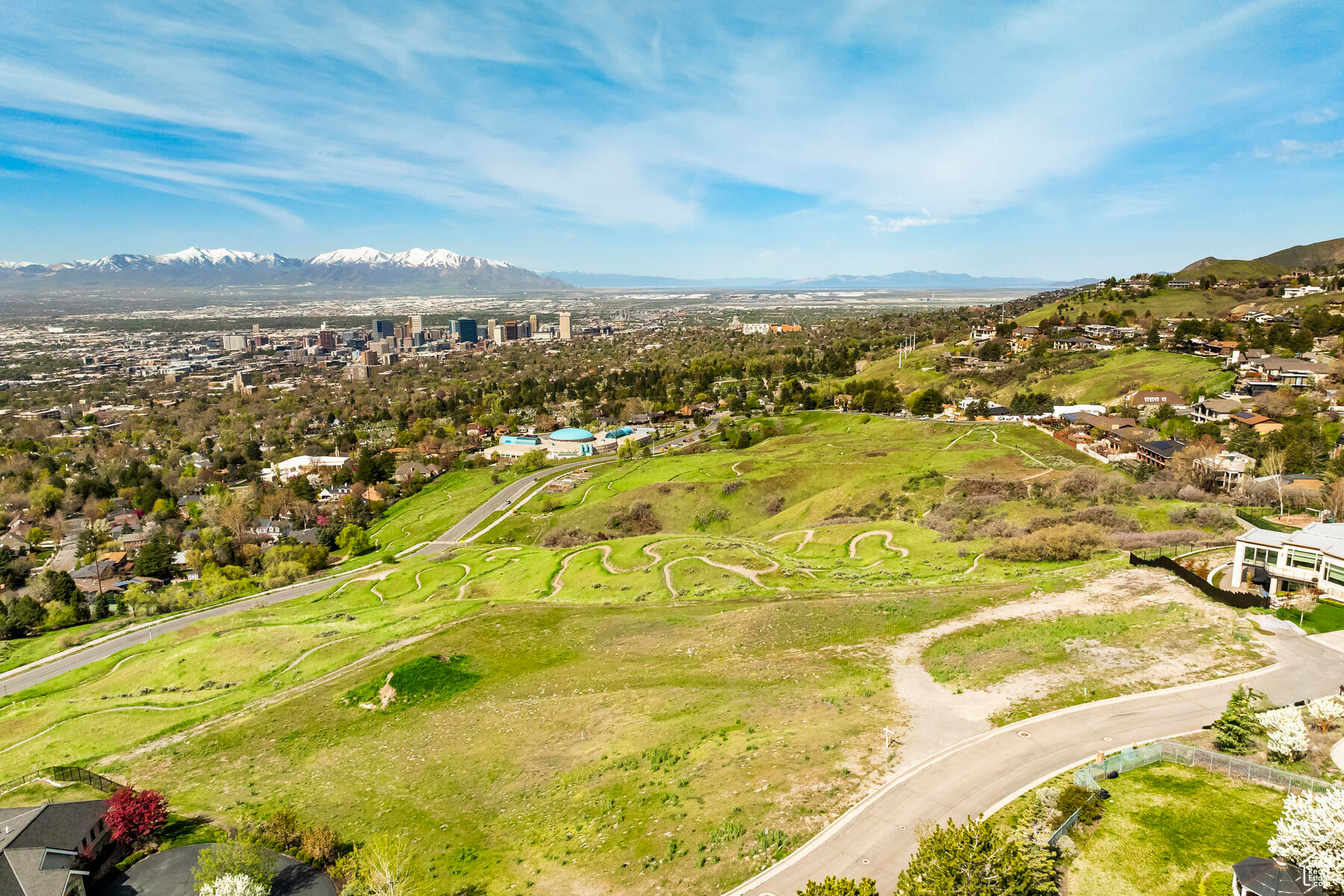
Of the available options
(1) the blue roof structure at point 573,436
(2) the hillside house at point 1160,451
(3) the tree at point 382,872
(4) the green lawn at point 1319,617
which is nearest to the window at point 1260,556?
(4) the green lawn at point 1319,617

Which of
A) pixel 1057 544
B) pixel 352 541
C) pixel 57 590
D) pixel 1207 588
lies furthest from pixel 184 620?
pixel 1207 588

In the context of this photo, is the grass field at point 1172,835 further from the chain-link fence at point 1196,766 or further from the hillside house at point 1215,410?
the hillside house at point 1215,410

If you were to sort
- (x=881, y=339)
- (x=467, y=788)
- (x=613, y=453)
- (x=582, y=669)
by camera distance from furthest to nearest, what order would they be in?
(x=881, y=339)
(x=613, y=453)
(x=582, y=669)
(x=467, y=788)

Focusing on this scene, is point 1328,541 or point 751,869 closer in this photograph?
point 751,869

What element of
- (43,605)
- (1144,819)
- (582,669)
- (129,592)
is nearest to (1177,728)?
(1144,819)

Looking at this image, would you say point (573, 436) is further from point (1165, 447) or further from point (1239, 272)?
point (1239, 272)

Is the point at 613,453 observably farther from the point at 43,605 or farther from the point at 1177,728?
the point at 1177,728

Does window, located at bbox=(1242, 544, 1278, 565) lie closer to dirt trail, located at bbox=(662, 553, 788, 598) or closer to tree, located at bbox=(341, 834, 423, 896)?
dirt trail, located at bbox=(662, 553, 788, 598)
